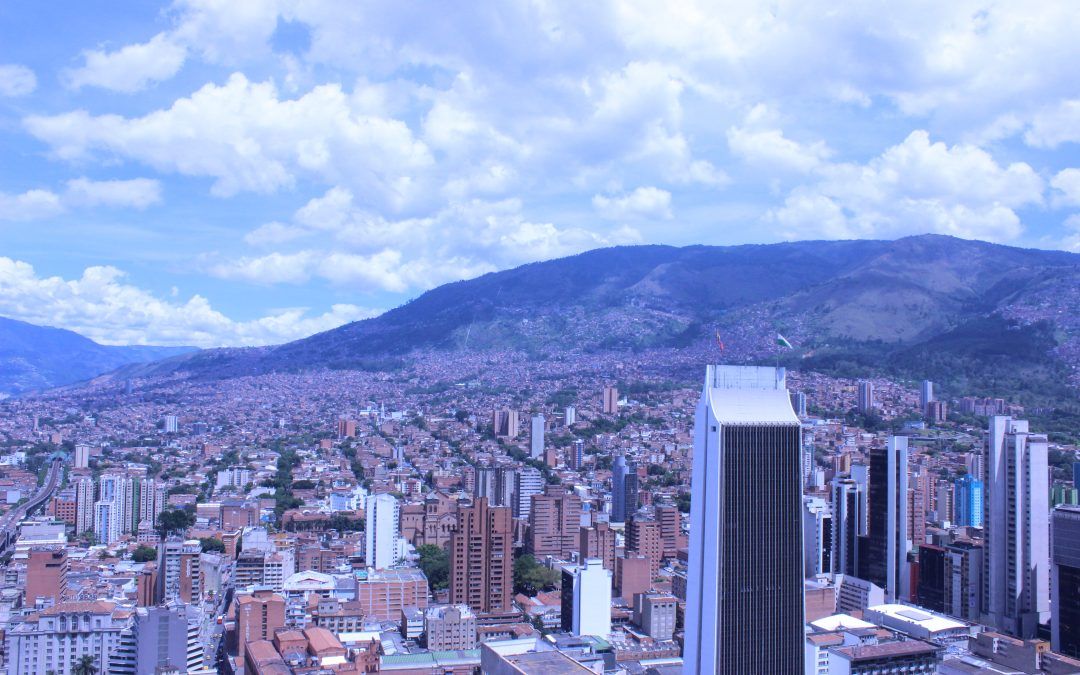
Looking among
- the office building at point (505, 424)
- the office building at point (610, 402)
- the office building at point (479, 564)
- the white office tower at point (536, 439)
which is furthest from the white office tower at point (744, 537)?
the office building at point (610, 402)

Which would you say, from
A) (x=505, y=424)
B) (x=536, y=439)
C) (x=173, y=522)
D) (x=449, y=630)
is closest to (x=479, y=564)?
(x=449, y=630)

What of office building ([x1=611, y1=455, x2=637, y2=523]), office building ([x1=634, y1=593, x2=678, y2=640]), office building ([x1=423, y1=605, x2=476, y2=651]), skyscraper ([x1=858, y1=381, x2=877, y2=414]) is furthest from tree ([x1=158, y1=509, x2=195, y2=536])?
skyscraper ([x1=858, y1=381, x2=877, y2=414])

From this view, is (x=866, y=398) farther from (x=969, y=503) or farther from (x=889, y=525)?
(x=889, y=525)

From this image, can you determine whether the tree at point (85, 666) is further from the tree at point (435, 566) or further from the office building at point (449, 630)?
the tree at point (435, 566)

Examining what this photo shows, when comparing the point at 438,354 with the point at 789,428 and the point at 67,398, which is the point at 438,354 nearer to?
the point at 67,398

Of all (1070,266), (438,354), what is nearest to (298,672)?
(1070,266)

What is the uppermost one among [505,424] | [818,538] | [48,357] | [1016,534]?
[48,357]
